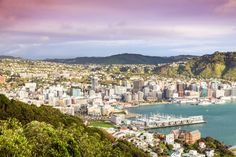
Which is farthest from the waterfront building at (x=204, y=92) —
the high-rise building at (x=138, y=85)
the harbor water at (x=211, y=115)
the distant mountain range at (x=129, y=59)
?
the distant mountain range at (x=129, y=59)

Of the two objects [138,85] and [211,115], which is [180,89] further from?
[211,115]

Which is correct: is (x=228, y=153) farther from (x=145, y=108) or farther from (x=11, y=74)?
(x=11, y=74)

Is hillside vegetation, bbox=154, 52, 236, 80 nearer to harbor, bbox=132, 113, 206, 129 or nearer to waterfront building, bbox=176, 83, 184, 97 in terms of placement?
waterfront building, bbox=176, 83, 184, 97

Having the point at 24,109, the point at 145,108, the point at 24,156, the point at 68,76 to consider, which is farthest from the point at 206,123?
the point at 68,76

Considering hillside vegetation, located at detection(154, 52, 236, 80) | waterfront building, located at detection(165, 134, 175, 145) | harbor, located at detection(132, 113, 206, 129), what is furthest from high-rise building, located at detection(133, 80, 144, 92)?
waterfront building, located at detection(165, 134, 175, 145)

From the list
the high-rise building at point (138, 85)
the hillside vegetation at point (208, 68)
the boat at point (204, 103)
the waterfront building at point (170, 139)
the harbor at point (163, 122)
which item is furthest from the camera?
the hillside vegetation at point (208, 68)

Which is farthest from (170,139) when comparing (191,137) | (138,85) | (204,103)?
(138,85)

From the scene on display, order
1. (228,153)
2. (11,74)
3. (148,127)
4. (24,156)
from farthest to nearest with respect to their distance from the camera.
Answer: (11,74) < (148,127) < (228,153) < (24,156)

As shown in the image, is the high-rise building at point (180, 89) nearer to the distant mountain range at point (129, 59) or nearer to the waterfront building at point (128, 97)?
the waterfront building at point (128, 97)

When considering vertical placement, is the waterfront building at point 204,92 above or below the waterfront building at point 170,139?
below
